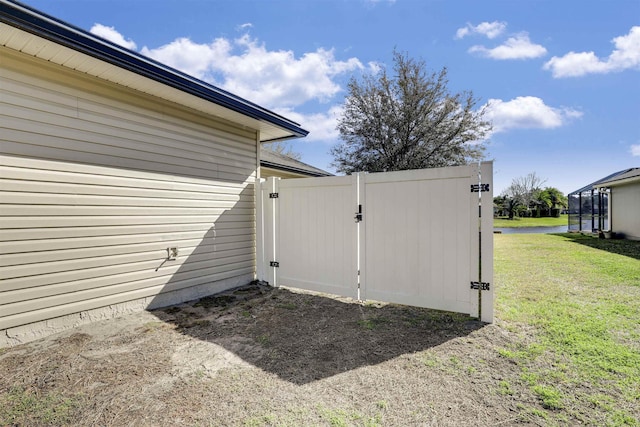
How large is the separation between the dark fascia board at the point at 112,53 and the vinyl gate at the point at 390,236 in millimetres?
1438

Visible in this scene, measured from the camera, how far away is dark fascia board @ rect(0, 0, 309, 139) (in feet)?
7.84

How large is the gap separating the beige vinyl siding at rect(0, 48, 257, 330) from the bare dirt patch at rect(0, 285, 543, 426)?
1.74 feet

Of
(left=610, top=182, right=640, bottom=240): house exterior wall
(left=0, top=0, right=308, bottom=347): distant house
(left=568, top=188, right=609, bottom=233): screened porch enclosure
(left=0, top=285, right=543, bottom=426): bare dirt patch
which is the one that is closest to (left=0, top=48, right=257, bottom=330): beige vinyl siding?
(left=0, top=0, right=308, bottom=347): distant house

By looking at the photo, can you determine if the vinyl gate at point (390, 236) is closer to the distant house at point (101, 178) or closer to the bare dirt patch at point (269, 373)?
the bare dirt patch at point (269, 373)

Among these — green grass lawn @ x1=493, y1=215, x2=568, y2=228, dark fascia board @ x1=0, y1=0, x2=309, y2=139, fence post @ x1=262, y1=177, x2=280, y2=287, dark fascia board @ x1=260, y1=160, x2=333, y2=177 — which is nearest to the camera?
dark fascia board @ x1=0, y1=0, x2=309, y2=139

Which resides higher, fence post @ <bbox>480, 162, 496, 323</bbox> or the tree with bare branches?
the tree with bare branches

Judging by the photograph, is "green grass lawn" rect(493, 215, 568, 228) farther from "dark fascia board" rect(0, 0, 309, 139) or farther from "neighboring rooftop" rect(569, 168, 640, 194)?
"dark fascia board" rect(0, 0, 309, 139)

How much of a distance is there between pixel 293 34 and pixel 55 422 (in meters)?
8.28

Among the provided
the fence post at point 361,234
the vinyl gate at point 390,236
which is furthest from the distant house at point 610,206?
the fence post at point 361,234

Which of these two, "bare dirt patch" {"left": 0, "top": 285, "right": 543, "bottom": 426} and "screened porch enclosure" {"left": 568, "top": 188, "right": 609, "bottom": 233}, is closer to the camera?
"bare dirt patch" {"left": 0, "top": 285, "right": 543, "bottom": 426}

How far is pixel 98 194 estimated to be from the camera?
336 centimetres

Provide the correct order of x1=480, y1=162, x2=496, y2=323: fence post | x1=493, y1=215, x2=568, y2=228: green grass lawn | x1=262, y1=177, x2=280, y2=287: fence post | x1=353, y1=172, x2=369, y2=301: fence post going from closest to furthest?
x1=480, y1=162, x2=496, y2=323: fence post → x1=353, y1=172, x2=369, y2=301: fence post → x1=262, y1=177, x2=280, y2=287: fence post → x1=493, y1=215, x2=568, y2=228: green grass lawn

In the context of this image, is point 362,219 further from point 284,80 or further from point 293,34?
point 284,80

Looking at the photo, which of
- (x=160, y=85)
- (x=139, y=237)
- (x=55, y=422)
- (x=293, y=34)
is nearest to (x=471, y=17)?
(x=293, y=34)
